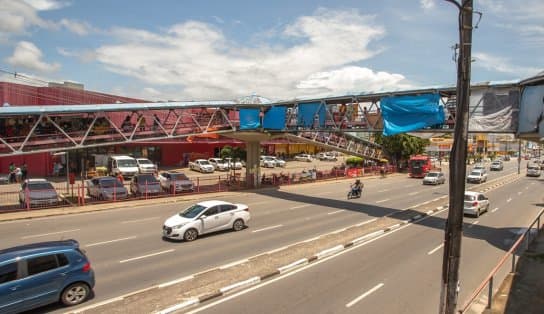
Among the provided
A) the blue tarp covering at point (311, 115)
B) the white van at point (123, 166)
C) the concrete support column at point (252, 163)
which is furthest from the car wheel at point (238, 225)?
the white van at point (123, 166)

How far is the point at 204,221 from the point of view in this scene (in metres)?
16.8

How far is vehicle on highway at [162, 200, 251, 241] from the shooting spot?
16109mm

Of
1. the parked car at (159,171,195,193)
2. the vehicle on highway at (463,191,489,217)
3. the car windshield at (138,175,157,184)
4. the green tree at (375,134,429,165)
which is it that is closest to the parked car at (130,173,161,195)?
the car windshield at (138,175,157,184)

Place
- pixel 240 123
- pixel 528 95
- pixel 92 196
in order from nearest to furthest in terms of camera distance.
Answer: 1. pixel 528 95
2. pixel 92 196
3. pixel 240 123

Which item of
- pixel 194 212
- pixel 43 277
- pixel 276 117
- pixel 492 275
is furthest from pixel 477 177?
pixel 43 277

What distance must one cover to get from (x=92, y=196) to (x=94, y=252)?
564 inches

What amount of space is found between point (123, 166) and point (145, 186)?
46.0ft

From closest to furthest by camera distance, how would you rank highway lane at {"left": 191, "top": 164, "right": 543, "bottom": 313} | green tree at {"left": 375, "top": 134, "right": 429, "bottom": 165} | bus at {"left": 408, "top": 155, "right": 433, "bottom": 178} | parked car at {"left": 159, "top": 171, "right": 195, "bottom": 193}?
highway lane at {"left": 191, "top": 164, "right": 543, "bottom": 313} < parked car at {"left": 159, "top": 171, "right": 195, "bottom": 193} < bus at {"left": 408, "top": 155, "right": 433, "bottom": 178} < green tree at {"left": 375, "top": 134, "right": 429, "bottom": 165}

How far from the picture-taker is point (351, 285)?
11.1m

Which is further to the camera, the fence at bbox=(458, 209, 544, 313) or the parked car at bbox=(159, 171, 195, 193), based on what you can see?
the parked car at bbox=(159, 171, 195, 193)

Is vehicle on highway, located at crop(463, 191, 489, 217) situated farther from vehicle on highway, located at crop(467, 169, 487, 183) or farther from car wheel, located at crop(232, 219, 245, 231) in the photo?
vehicle on highway, located at crop(467, 169, 487, 183)

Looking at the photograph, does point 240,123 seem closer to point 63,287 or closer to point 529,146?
point 63,287

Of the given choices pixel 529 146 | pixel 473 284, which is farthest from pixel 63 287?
pixel 529 146

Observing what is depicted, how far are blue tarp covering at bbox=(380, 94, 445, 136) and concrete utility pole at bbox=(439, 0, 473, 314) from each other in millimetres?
14246
